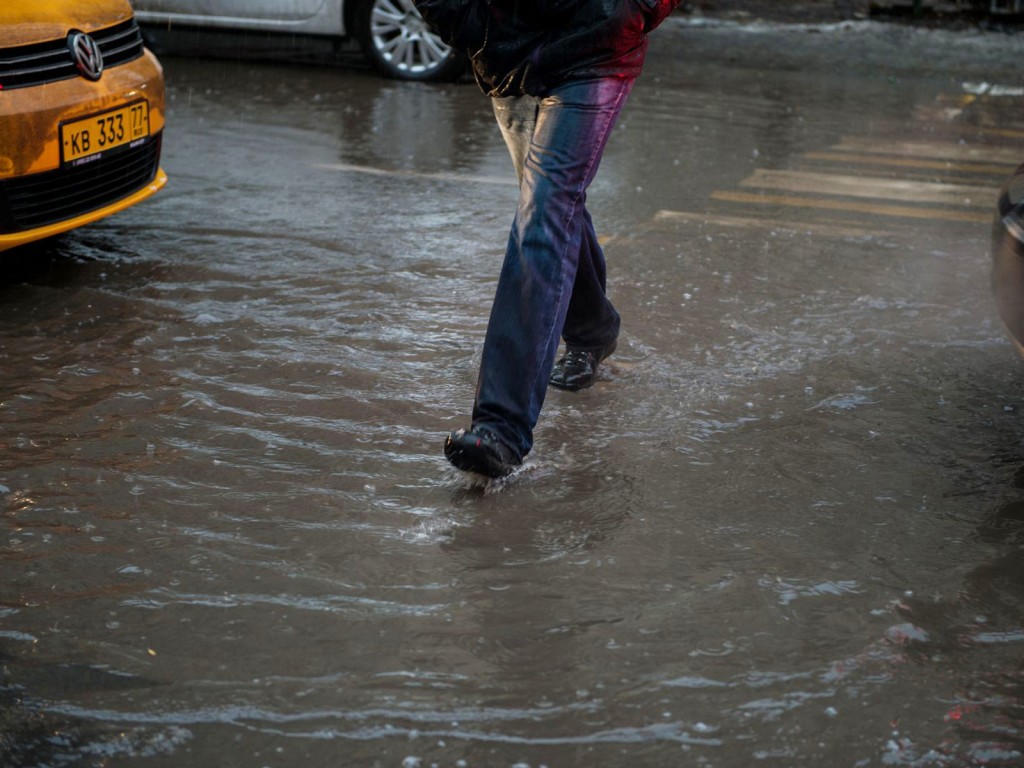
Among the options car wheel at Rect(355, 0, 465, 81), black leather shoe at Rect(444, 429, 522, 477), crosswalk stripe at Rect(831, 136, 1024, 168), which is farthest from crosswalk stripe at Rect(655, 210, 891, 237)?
car wheel at Rect(355, 0, 465, 81)

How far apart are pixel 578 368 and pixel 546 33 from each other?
118 cm

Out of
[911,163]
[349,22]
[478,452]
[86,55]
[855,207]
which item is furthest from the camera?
[349,22]

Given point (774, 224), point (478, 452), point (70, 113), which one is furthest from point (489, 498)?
point (774, 224)

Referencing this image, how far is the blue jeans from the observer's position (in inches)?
131

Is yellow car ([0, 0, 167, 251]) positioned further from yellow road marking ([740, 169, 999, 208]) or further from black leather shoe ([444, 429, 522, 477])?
yellow road marking ([740, 169, 999, 208])

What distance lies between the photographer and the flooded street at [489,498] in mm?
2436

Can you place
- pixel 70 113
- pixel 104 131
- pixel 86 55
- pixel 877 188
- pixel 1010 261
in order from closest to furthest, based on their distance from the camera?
pixel 1010 261 < pixel 70 113 < pixel 86 55 < pixel 104 131 < pixel 877 188

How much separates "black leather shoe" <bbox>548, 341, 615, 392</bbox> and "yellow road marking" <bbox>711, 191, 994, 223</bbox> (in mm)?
2768

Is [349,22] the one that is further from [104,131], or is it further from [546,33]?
→ [546,33]

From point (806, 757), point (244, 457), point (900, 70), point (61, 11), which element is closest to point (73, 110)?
point (61, 11)

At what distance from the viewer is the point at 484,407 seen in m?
3.33

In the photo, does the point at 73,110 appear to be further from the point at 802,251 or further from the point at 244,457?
the point at 802,251

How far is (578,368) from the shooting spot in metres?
4.16

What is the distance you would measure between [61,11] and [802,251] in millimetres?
3181
